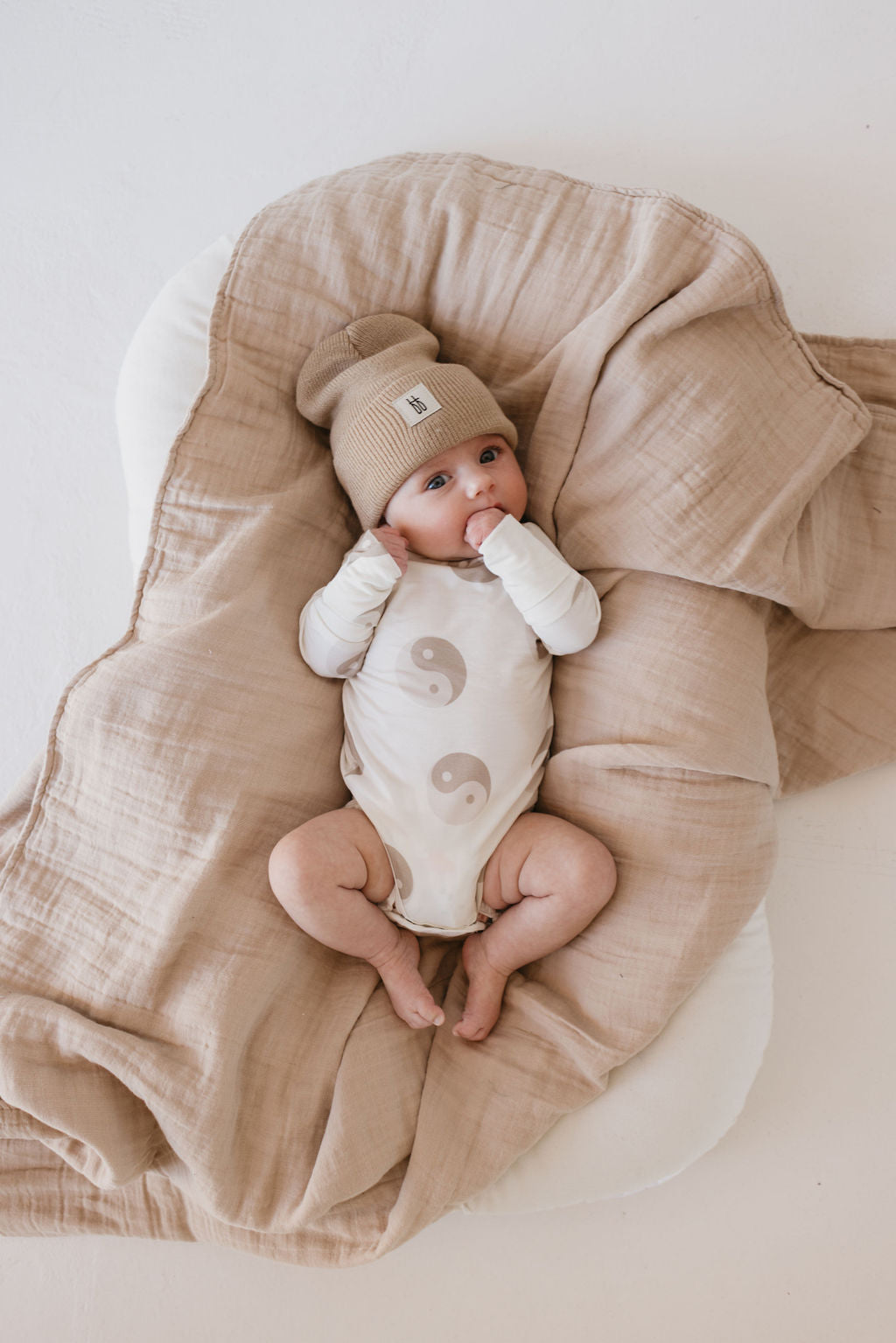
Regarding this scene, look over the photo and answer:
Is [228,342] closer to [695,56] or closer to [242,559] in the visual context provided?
[242,559]

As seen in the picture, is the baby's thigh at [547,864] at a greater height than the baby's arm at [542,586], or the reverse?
the baby's arm at [542,586]

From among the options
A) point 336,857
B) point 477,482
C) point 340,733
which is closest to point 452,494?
point 477,482

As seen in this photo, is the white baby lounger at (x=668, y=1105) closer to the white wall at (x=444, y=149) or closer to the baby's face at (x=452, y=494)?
the white wall at (x=444, y=149)

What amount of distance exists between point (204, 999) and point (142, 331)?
900 millimetres

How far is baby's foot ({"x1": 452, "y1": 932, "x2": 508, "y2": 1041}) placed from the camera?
125 centimetres

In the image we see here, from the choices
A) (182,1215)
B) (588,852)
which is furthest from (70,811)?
(588,852)

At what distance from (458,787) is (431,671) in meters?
0.15

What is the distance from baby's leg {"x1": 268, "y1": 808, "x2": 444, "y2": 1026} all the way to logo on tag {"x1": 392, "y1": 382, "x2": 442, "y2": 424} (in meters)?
0.49

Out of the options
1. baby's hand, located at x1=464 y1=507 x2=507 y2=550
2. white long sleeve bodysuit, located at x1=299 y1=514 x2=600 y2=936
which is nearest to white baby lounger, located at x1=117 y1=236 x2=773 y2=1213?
white long sleeve bodysuit, located at x1=299 y1=514 x2=600 y2=936

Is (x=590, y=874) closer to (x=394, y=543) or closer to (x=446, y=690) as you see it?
(x=446, y=690)

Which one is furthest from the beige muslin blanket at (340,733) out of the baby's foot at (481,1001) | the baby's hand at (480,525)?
the baby's hand at (480,525)

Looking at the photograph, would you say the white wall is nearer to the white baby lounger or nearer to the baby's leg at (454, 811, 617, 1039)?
the white baby lounger

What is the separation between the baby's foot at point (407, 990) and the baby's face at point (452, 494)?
498 millimetres

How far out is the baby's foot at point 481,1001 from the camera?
125 centimetres
